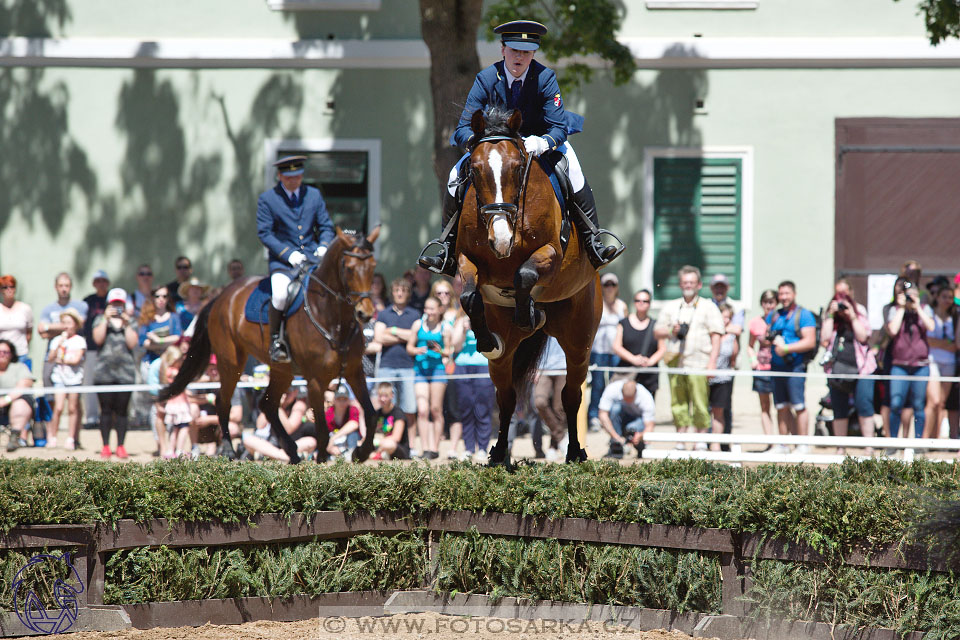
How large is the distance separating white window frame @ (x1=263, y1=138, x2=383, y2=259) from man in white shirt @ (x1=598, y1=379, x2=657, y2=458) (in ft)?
19.8

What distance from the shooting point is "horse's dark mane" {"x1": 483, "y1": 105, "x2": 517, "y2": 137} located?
664 centimetres

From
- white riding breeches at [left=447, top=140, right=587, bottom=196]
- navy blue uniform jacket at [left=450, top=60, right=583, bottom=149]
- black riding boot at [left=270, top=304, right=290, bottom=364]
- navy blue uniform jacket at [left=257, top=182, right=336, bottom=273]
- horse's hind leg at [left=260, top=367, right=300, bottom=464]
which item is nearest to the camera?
navy blue uniform jacket at [left=450, top=60, right=583, bottom=149]

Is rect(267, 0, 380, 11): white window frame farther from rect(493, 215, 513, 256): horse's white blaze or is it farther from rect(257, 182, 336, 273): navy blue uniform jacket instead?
rect(493, 215, 513, 256): horse's white blaze

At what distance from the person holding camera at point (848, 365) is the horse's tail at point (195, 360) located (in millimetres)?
6374

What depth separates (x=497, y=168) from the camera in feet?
21.0

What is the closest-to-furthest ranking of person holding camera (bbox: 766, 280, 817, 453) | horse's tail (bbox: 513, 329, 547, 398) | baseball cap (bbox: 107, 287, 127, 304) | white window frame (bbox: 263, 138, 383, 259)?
horse's tail (bbox: 513, 329, 547, 398) < person holding camera (bbox: 766, 280, 817, 453) < baseball cap (bbox: 107, 287, 127, 304) < white window frame (bbox: 263, 138, 383, 259)

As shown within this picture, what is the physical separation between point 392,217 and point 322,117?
1.82 metres

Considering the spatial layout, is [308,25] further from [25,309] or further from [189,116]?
[25,309]

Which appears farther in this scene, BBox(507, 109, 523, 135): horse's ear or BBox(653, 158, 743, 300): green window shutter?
BBox(653, 158, 743, 300): green window shutter

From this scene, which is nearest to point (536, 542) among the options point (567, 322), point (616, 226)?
point (567, 322)

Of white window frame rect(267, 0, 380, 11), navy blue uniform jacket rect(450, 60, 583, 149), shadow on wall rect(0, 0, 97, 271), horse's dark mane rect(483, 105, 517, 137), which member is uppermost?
white window frame rect(267, 0, 380, 11)

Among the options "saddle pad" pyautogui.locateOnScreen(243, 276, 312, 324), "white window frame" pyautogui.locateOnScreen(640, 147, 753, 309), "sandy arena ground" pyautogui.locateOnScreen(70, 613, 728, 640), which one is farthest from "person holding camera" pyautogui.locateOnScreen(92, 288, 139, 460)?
"white window frame" pyautogui.locateOnScreen(640, 147, 753, 309)

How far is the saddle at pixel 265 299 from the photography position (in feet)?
33.0

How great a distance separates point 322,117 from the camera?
55.4 ft
